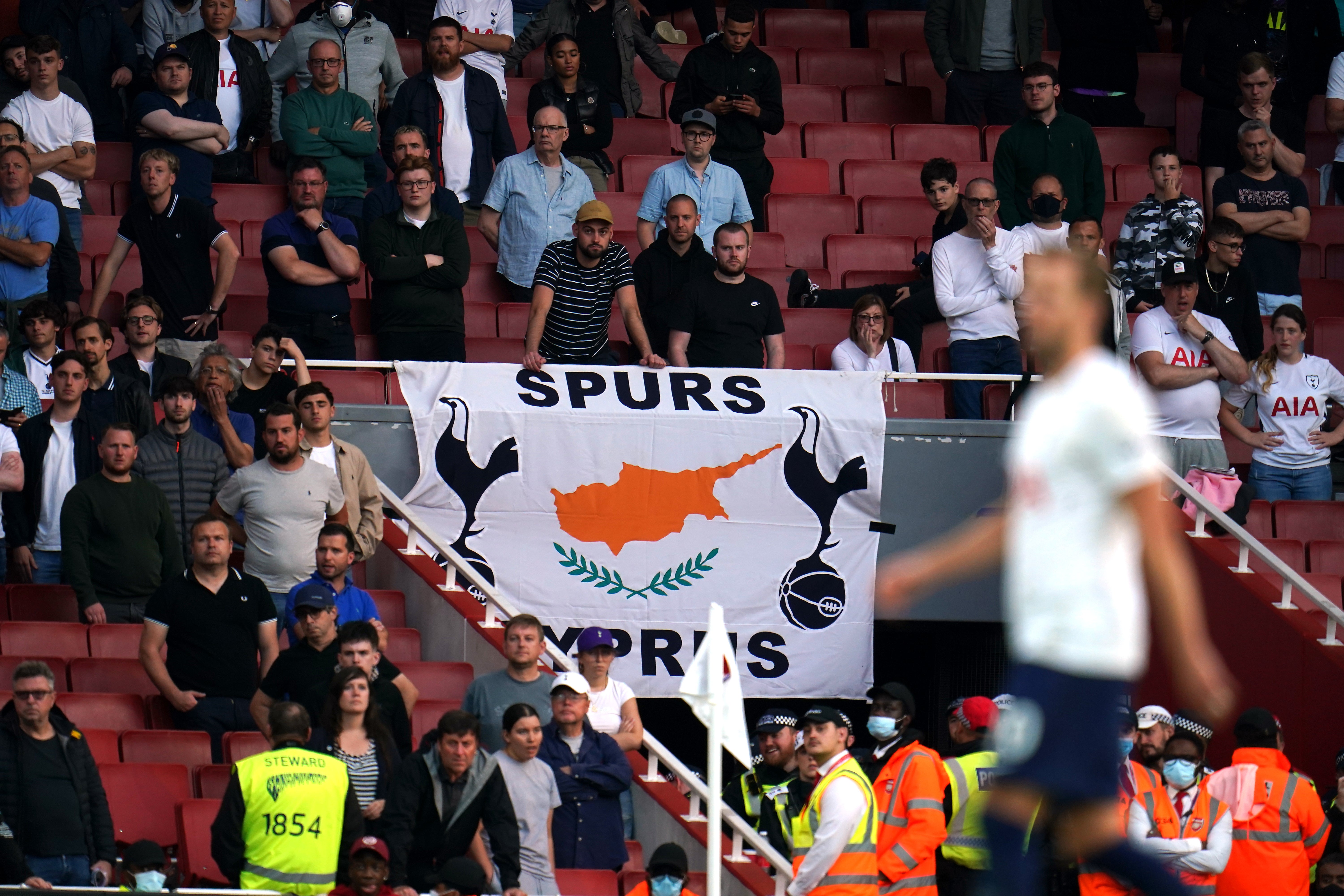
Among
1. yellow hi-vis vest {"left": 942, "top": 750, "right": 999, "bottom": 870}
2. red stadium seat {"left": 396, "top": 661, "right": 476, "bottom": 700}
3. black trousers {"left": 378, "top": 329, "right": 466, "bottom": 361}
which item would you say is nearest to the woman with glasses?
black trousers {"left": 378, "top": 329, "right": 466, "bottom": 361}

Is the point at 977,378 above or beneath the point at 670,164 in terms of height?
beneath

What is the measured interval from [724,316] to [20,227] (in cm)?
425

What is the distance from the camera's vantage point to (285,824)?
7957mm

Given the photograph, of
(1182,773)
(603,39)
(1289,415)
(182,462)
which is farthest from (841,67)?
(1182,773)

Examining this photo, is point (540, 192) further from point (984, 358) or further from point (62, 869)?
point (62, 869)

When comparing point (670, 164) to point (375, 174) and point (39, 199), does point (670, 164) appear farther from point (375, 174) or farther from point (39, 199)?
point (39, 199)

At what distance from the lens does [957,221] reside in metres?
13.0

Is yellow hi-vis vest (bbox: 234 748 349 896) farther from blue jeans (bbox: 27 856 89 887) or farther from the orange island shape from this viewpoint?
the orange island shape

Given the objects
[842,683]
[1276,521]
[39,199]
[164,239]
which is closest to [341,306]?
[164,239]

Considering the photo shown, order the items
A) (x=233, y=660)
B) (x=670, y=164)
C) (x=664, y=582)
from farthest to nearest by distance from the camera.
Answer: (x=670, y=164)
(x=664, y=582)
(x=233, y=660)

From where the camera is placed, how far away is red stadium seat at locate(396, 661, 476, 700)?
10.1m

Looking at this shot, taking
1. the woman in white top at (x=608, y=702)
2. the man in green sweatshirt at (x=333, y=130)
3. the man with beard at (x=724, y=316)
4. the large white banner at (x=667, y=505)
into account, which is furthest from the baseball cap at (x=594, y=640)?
the man in green sweatshirt at (x=333, y=130)

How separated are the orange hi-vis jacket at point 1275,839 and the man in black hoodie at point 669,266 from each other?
15.0 ft

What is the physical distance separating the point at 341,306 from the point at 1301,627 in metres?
5.86
